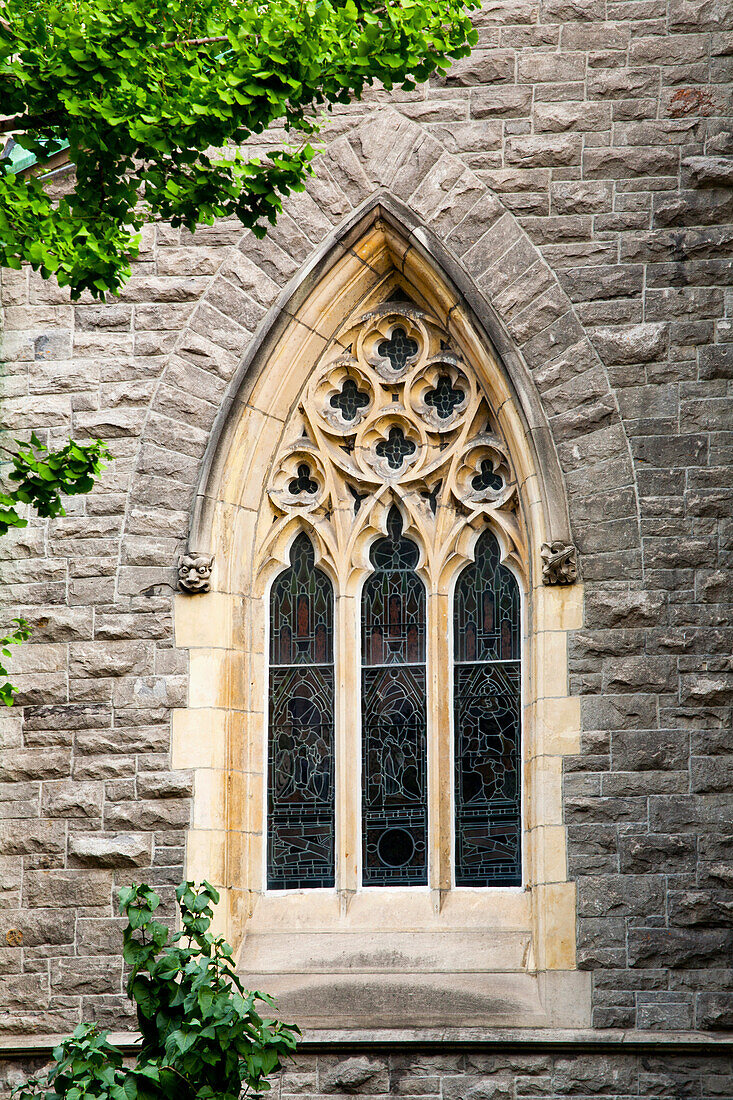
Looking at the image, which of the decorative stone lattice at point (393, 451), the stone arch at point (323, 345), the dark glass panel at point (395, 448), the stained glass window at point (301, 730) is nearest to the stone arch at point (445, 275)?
the stone arch at point (323, 345)

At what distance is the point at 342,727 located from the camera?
787cm

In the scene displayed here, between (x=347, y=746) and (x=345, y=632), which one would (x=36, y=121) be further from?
(x=347, y=746)

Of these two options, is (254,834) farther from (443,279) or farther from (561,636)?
(443,279)

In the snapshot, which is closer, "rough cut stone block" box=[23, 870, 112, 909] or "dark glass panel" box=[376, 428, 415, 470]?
"rough cut stone block" box=[23, 870, 112, 909]

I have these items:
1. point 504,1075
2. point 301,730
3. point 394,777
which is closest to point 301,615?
point 301,730

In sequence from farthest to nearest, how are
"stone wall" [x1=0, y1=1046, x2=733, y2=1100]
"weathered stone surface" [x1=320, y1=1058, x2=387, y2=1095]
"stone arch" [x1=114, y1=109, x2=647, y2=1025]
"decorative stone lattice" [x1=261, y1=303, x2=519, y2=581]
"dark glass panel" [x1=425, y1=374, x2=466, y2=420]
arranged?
"dark glass panel" [x1=425, y1=374, x2=466, y2=420]
"decorative stone lattice" [x1=261, y1=303, x2=519, y2=581]
"stone arch" [x1=114, y1=109, x2=647, y2=1025]
"weathered stone surface" [x1=320, y1=1058, x2=387, y2=1095]
"stone wall" [x1=0, y1=1046, x2=733, y2=1100]

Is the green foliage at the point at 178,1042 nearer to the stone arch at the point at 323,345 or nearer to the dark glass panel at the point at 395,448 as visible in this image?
the stone arch at the point at 323,345

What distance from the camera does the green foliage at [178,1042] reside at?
5062 mm

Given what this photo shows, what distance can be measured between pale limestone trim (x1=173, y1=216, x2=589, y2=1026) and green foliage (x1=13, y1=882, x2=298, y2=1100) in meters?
2.04

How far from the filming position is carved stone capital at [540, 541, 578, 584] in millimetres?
7422

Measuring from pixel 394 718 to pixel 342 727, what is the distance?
0.94 feet

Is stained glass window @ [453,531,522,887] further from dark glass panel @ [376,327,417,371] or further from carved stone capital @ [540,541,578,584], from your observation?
dark glass panel @ [376,327,417,371]

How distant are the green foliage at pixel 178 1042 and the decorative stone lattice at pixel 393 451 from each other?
10.2 feet

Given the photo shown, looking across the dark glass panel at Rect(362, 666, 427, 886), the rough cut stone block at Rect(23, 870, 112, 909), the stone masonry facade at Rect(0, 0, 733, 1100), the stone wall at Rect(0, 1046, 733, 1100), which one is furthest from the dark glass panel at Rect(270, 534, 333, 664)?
the stone wall at Rect(0, 1046, 733, 1100)
